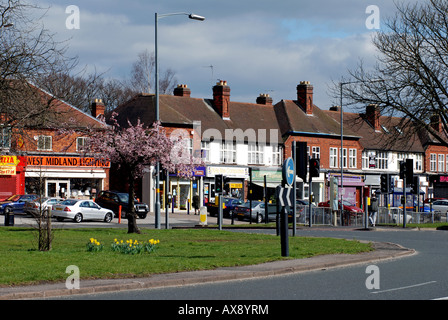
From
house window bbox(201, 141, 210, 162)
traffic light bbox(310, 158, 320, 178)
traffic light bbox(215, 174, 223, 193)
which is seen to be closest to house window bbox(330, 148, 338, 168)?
house window bbox(201, 141, 210, 162)

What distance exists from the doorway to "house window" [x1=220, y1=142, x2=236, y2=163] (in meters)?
13.8

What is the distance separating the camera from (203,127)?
62.4 meters

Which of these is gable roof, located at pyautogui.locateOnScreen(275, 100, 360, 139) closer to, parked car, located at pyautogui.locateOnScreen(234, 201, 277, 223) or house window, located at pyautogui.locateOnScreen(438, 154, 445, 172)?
house window, located at pyautogui.locateOnScreen(438, 154, 445, 172)

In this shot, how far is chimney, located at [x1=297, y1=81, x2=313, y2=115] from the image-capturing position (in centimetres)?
7156

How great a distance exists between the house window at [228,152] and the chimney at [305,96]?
10697 mm

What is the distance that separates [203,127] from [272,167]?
885 centimetres

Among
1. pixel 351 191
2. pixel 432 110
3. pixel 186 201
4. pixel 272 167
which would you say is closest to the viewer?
pixel 432 110

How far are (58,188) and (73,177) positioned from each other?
148 cm

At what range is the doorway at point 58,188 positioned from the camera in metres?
56.3

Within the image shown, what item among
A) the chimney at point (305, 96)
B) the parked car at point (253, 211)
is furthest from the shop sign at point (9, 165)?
the chimney at point (305, 96)

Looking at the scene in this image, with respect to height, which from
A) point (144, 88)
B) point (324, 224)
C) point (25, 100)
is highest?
point (144, 88)

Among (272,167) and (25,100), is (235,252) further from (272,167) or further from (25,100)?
(272,167)

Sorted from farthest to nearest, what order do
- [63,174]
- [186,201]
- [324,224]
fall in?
[186,201] → [63,174] → [324,224]
